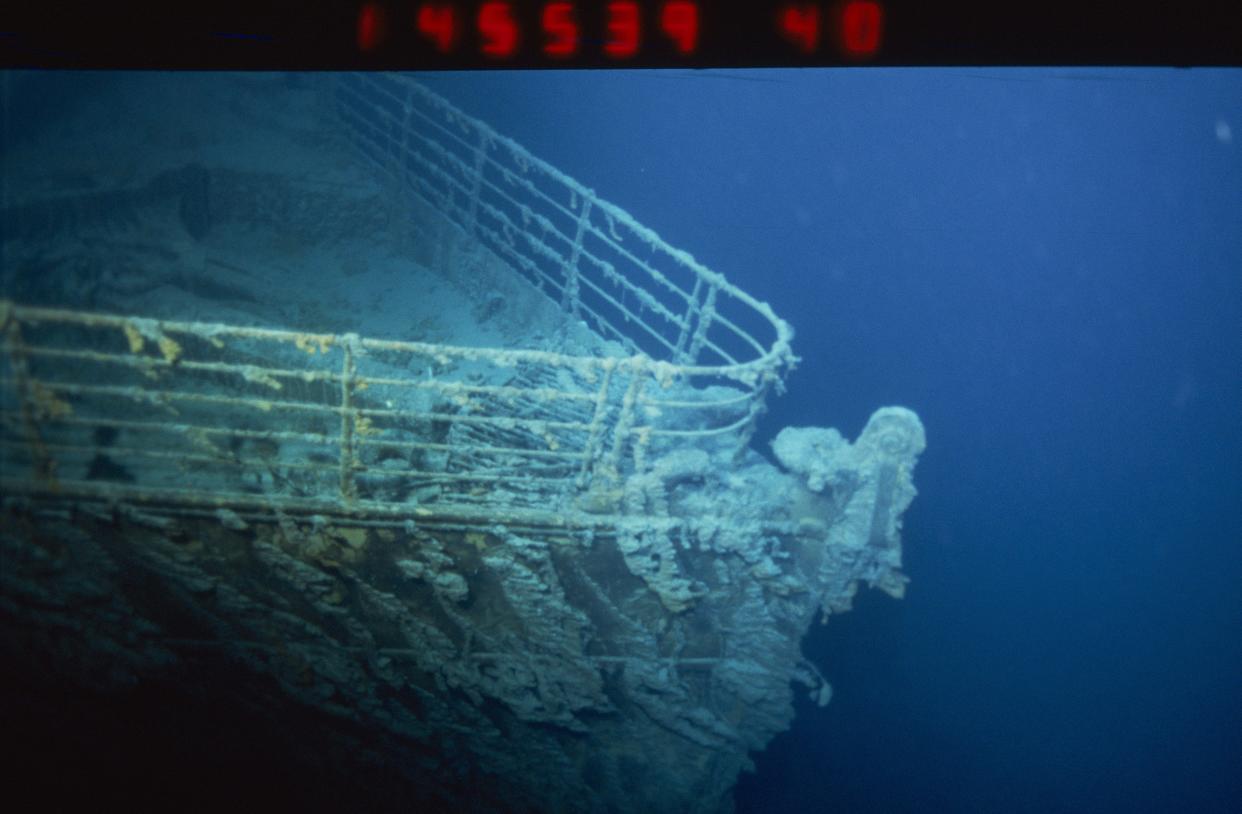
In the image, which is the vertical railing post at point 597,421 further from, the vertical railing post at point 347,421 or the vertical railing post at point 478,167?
the vertical railing post at point 478,167

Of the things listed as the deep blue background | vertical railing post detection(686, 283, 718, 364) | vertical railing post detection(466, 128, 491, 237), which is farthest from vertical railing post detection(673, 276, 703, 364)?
the deep blue background

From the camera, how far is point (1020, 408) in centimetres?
925

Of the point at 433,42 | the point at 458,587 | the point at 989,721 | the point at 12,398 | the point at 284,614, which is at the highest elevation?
the point at 433,42

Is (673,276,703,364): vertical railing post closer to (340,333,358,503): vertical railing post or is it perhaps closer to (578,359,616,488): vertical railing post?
(578,359,616,488): vertical railing post

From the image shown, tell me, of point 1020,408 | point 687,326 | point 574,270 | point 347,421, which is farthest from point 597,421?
point 1020,408

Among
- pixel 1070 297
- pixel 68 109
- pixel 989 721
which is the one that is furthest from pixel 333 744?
pixel 1070 297

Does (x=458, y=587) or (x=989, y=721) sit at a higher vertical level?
(x=458, y=587)

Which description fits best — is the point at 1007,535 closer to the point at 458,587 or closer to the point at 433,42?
the point at 458,587

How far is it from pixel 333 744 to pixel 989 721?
29.3 feet

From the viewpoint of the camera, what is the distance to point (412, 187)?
6.21 metres
